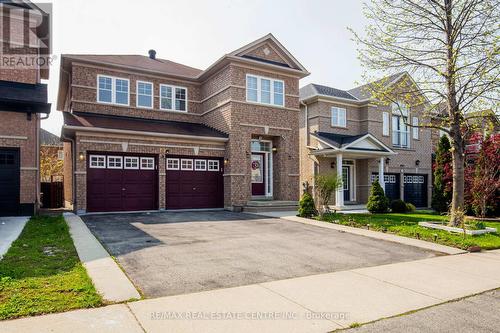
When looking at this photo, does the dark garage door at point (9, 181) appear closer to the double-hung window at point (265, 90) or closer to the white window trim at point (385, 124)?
the double-hung window at point (265, 90)

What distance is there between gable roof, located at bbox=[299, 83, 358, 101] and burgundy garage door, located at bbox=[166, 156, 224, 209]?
810 centimetres

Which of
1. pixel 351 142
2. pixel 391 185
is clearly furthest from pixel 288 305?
pixel 391 185

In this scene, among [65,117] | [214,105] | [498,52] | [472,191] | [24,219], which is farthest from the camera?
[214,105]

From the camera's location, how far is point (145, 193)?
1612 centimetres

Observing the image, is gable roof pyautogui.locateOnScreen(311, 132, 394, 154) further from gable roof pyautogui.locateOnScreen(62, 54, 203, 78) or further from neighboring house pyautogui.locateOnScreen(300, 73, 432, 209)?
gable roof pyautogui.locateOnScreen(62, 54, 203, 78)

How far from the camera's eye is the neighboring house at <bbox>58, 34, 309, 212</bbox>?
1522 centimetres

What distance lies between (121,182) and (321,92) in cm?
1317

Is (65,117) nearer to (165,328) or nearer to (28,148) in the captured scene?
(28,148)

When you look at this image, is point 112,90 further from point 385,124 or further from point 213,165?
point 385,124

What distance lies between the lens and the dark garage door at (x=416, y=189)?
24.6m

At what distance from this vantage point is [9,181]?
13469 millimetres

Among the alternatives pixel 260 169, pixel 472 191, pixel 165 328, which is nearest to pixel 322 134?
pixel 260 169

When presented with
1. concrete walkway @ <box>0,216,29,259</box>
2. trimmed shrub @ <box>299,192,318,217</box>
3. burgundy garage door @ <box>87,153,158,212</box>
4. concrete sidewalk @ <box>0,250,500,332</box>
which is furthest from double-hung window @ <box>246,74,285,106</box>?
concrete sidewalk @ <box>0,250,500,332</box>

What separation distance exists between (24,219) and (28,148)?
291 cm
